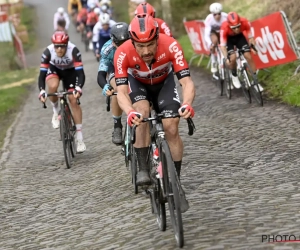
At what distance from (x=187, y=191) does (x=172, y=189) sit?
227 centimetres

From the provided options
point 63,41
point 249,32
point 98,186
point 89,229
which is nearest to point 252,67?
point 249,32

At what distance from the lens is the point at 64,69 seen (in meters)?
11.8

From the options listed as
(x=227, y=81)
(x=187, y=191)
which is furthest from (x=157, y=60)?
(x=227, y=81)

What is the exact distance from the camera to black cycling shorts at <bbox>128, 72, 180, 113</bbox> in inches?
273

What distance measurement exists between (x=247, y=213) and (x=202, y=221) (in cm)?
47

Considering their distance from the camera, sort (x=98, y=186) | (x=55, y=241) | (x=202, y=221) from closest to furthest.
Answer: (x=202, y=221), (x=55, y=241), (x=98, y=186)

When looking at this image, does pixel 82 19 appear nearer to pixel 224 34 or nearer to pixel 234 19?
pixel 224 34

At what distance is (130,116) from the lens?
6430 mm

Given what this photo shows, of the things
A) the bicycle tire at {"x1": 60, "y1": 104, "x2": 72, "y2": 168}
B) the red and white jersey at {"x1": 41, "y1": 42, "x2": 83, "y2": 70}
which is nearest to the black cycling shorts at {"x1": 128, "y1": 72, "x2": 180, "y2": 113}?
the bicycle tire at {"x1": 60, "y1": 104, "x2": 72, "y2": 168}

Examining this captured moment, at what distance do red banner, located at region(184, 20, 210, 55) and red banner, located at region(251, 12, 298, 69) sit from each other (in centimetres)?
475

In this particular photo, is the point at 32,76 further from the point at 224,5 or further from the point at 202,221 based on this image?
the point at 202,221

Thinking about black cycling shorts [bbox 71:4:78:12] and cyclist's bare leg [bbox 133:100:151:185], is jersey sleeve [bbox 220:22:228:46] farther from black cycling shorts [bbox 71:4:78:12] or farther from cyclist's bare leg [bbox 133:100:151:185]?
black cycling shorts [bbox 71:4:78:12]

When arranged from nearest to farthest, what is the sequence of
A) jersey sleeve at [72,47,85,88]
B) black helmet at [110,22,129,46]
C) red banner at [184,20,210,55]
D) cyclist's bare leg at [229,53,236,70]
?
black helmet at [110,22,129,46] → jersey sleeve at [72,47,85,88] → cyclist's bare leg at [229,53,236,70] → red banner at [184,20,210,55]

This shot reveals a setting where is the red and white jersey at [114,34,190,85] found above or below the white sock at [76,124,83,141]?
above
